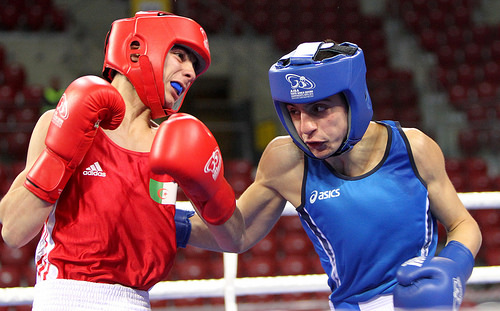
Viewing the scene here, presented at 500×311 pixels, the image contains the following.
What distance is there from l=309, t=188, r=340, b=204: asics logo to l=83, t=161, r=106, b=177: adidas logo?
605 millimetres

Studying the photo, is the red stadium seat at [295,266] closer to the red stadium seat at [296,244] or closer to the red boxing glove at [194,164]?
the red stadium seat at [296,244]

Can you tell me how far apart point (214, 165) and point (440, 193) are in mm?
680

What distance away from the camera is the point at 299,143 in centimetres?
166

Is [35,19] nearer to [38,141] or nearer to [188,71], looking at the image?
[188,71]

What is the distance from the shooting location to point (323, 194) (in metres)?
1.70

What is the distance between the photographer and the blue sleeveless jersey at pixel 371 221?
5.41ft

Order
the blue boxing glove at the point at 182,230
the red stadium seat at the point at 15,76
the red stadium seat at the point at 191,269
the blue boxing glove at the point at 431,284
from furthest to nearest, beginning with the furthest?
the red stadium seat at the point at 15,76 → the red stadium seat at the point at 191,269 → the blue boxing glove at the point at 182,230 → the blue boxing glove at the point at 431,284

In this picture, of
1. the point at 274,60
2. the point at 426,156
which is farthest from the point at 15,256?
the point at 274,60

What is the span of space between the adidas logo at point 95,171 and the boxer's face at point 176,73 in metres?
0.29

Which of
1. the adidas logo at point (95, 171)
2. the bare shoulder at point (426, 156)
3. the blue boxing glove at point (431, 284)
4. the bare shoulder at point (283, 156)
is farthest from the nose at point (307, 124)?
the adidas logo at point (95, 171)

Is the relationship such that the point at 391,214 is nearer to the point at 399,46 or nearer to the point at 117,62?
the point at 117,62

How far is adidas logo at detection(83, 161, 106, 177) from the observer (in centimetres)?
151

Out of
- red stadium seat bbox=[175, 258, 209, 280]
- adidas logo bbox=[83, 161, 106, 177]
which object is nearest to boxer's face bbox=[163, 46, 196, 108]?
adidas logo bbox=[83, 161, 106, 177]

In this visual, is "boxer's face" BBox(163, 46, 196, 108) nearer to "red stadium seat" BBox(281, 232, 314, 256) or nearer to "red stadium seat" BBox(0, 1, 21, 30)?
"red stadium seat" BBox(281, 232, 314, 256)
